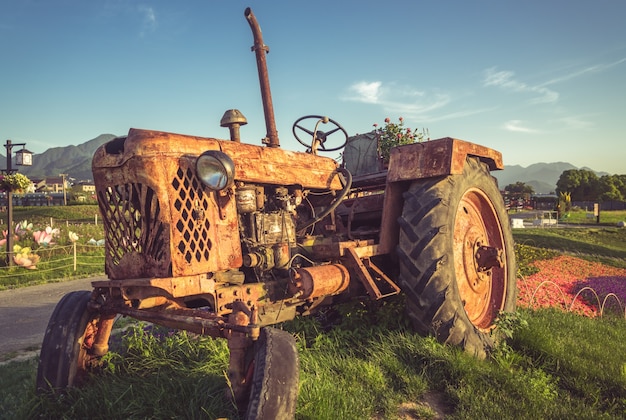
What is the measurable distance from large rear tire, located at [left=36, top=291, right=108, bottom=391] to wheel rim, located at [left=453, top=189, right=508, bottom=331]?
2.77 metres

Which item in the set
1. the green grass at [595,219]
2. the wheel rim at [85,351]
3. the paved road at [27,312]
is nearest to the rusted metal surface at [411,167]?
the wheel rim at [85,351]

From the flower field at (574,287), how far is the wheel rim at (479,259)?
1413 millimetres

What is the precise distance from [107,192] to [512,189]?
202 ft

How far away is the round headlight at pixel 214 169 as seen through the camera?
8.91 feet

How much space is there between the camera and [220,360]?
3.27 meters

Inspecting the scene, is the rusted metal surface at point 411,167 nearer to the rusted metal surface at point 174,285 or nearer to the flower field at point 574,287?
the rusted metal surface at point 174,285

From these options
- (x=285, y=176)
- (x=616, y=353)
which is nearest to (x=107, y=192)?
(x=285, y=176)

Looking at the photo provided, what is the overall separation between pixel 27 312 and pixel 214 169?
610cm

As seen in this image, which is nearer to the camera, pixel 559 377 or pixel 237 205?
pixel 237 205

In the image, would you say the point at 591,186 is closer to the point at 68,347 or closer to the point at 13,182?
the point at 13,182

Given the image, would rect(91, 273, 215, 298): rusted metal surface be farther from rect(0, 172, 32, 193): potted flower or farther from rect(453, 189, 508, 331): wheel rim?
rect(0, 172, 32, 193): potted flower

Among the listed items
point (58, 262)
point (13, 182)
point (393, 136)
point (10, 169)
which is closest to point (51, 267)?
point (58, 262)

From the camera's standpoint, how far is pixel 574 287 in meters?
8.21

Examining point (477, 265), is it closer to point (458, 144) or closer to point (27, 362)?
point (458, 144)
